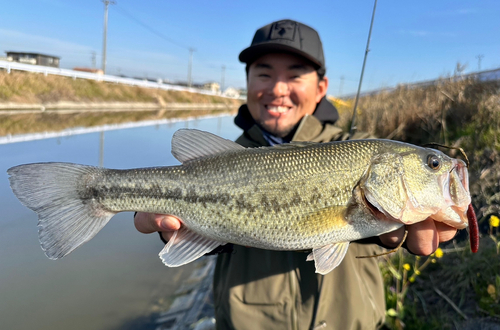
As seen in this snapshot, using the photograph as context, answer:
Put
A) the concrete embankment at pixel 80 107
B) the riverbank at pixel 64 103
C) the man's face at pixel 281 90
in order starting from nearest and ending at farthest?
the man's face at pixel 281 90 < the riverbank at pixel 64 103 < the concrete embankment at pixel 80 107

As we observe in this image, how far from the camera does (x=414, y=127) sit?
219 inches

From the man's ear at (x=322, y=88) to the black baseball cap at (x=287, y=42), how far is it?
9.7 inches

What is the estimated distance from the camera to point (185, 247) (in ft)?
6.33

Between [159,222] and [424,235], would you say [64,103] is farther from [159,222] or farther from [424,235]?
[424,235]

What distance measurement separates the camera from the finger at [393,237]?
78.1 inches

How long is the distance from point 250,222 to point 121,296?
3127 mm

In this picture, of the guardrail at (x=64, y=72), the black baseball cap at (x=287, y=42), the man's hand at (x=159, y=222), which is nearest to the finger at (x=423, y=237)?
the man's hand at (x=159, y=222)

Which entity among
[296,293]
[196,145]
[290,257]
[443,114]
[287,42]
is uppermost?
[287,42]

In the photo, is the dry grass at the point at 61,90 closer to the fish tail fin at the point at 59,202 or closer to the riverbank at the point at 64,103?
the riverbank at the point at 64,103

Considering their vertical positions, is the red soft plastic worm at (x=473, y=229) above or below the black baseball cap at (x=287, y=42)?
below

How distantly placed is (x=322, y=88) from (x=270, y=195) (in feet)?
6.34

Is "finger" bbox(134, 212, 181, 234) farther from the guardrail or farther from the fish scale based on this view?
the guardrail

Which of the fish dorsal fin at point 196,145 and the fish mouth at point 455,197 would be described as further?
the fish dorsal fin at point 196,145

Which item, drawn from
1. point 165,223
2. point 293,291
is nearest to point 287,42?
point 165,223
